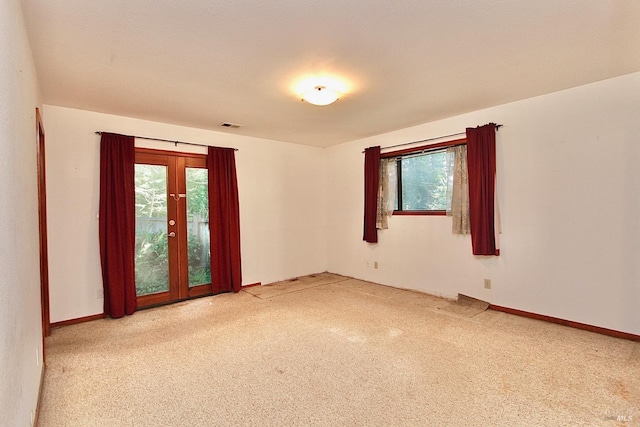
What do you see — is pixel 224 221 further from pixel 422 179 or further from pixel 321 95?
pixel 422 179

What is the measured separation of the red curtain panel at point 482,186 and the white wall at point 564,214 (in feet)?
0.39

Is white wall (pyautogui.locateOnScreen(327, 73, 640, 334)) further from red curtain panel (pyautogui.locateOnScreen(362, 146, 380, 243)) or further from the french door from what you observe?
the french door

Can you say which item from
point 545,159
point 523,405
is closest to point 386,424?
point 523,405

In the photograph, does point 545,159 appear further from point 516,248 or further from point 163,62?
point 163,62

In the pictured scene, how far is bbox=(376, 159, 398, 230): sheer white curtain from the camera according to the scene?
187 inches

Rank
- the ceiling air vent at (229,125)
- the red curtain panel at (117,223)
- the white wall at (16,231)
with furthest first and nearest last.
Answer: the ceiling air vent at (229,125) < the red curtain panel at (117,223) < the white wall at (16,231)

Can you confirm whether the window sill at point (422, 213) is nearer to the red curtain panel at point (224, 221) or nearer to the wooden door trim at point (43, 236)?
the red curtain panel at point (224, 221)

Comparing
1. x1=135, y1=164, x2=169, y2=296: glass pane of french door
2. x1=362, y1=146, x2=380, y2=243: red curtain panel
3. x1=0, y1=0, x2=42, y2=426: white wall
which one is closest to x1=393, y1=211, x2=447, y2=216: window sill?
x1=362, y1=146, x2=380, y2=243: red curtain panel

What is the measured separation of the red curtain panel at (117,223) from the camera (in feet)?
11.6

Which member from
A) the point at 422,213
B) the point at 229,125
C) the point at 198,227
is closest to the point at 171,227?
the point at 198,227

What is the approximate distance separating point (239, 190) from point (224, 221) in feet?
1.85

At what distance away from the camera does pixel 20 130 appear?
1.67 meters

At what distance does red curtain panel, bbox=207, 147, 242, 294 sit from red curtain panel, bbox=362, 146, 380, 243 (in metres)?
1.96

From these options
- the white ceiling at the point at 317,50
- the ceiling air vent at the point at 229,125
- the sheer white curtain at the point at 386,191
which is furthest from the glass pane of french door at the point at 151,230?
the sheer white curtain at the point at 386,191
